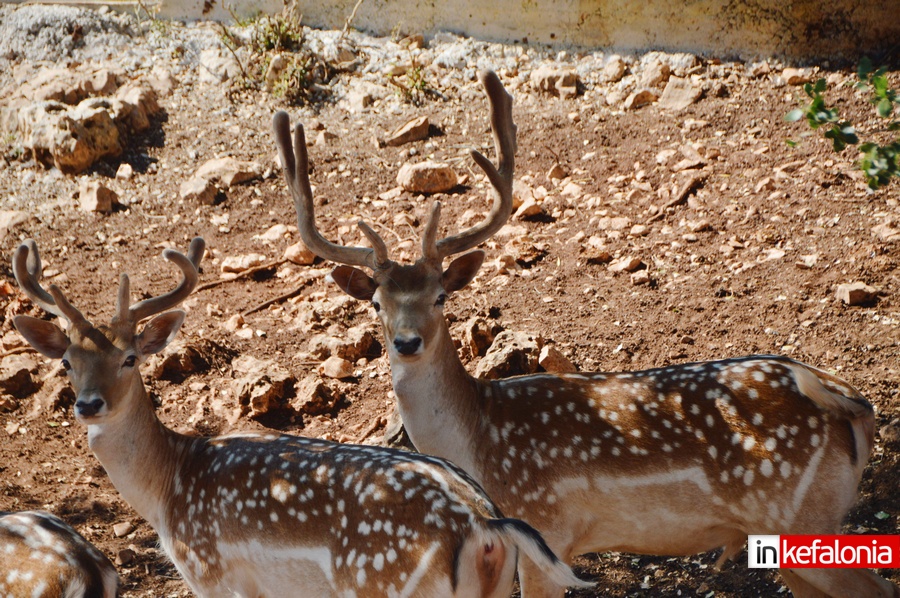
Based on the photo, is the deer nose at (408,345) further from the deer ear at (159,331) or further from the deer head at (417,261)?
the deer ear at (159,331)

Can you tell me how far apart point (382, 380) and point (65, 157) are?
4105mm

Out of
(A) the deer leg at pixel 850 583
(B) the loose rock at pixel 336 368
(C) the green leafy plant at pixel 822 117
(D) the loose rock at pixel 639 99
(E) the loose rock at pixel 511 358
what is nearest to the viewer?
(C) the green leafy plant at pixel 822 117

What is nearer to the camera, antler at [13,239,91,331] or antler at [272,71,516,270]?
antler at [13,239,91,331]

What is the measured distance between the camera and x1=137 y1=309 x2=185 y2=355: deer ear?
4.43 meters

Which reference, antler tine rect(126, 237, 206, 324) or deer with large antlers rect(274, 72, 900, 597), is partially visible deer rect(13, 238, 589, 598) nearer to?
antler tine rect(126, 237, 206, 324)

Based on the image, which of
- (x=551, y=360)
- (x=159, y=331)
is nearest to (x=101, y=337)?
(x=159, y=331)

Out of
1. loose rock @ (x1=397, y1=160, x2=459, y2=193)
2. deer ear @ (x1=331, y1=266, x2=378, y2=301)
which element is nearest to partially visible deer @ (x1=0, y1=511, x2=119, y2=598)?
deer ear @ (x1=331, y1=266, x2=378, y2=301)

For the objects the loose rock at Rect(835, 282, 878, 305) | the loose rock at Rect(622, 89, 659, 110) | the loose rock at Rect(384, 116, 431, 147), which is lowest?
the loose rock at Rect(835, 282, 878, 305)

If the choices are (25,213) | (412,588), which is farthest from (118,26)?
(412,588)

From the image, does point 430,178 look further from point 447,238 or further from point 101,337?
point 101,337

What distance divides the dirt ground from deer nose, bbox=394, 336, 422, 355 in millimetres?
1515

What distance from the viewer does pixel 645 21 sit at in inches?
352

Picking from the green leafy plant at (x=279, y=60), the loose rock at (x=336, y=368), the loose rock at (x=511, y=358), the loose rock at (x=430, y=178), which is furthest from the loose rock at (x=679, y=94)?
the loose rock at (x=336, y=368)

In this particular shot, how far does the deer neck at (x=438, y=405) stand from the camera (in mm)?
4469
